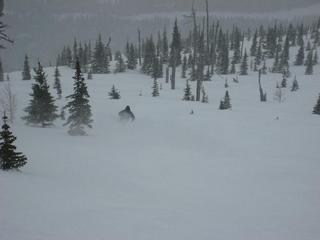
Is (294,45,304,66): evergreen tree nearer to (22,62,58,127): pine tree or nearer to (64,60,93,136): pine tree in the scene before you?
(64,60,93,136): pine tree

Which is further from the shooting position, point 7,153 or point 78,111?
point 78,111

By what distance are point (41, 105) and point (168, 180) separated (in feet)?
38.4

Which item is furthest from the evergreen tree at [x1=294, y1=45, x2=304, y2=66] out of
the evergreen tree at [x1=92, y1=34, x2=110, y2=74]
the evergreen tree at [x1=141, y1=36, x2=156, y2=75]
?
the evergreen tree at [x1=92, y1=34, x2=110, y2=74]

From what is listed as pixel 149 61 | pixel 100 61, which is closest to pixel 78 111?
pixel 149 61

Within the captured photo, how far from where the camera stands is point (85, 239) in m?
5.53

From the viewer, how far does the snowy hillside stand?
21.2 feet

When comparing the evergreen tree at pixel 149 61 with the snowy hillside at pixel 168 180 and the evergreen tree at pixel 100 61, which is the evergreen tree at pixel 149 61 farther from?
the snowy hillside at pixel 168 180

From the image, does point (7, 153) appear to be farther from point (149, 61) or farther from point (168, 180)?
point (149, 61)

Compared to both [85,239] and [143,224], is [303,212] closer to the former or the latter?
[143,224]

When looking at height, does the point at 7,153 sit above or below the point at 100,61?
below

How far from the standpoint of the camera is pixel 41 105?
19328mm

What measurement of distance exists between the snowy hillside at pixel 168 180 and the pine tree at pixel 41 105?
118cm

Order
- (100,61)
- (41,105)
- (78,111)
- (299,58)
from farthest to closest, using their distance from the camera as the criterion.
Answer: (299,58) → (100,61) → (41,105) → (78,111)

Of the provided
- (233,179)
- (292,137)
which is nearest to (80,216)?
(233,179)
